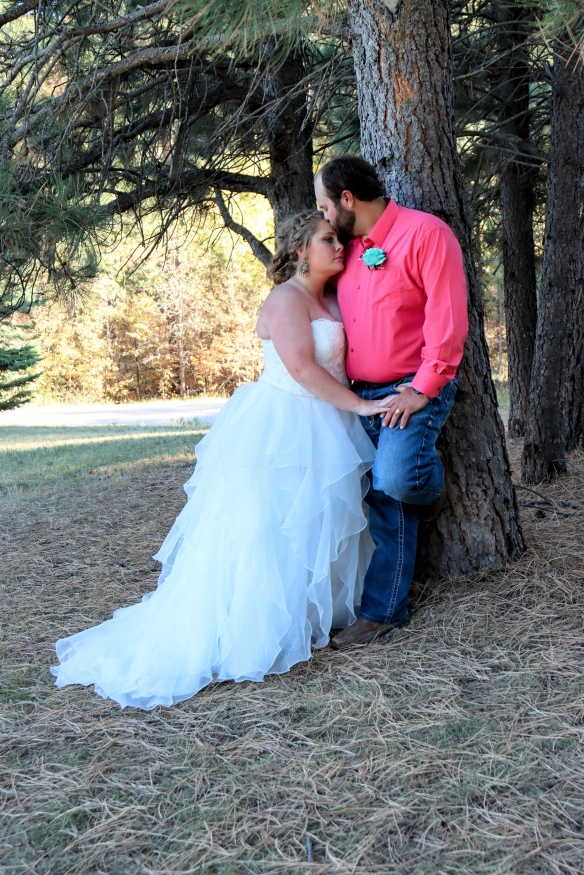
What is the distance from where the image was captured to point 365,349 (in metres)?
2.60

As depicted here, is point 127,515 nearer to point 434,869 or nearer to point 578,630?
point 578,630

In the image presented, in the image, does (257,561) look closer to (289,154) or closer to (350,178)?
→ (350,178)

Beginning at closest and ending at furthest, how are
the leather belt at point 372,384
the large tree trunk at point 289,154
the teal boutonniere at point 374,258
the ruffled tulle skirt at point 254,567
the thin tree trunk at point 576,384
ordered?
the ruffled tulle skirt at point 254,567 → the teal boutonniere at point 374,258 → the leather belt at point 372,384 → the large tree trunk at point 289,154 → the thin tree trunk at point 576,384

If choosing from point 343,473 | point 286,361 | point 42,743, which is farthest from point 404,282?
point 42,743

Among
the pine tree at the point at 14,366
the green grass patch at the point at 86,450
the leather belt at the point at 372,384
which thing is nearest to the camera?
the leather belt at the point at 372,384

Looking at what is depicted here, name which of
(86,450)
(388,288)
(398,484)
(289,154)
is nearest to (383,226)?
(388,288)

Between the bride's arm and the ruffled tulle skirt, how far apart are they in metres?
0.07

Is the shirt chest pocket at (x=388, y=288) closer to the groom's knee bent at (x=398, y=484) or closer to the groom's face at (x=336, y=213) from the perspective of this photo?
the groom's face at (x=336, y=213)

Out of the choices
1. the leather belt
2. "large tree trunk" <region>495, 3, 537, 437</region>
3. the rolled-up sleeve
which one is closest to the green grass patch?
"large tree trunk" <region>495, 3, 537, 437</region>

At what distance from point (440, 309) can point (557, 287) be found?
105 inches

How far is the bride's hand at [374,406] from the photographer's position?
2.50 m

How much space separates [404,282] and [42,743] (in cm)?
182

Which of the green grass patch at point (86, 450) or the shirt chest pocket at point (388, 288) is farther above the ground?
the shirt chest pocket at point (388, 288)

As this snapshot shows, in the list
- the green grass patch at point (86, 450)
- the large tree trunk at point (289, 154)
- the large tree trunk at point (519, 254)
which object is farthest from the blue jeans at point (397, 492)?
the green grass patch at point (86, 450)
